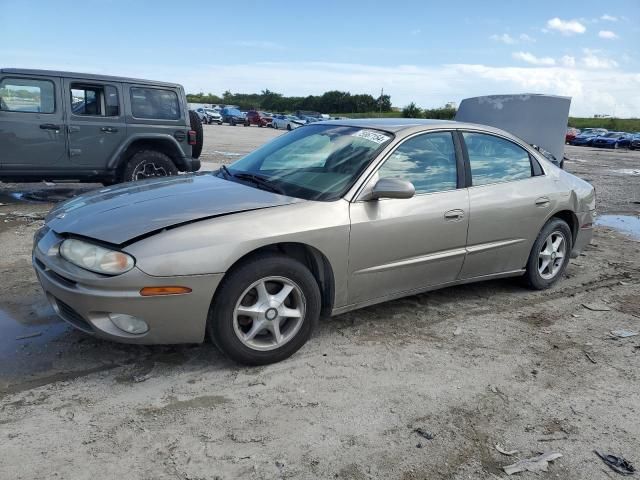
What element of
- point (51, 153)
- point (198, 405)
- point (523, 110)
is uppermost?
point (523, 110)

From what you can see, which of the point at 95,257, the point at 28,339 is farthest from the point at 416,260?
the point at 28,339

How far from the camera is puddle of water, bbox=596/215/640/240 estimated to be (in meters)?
7.95

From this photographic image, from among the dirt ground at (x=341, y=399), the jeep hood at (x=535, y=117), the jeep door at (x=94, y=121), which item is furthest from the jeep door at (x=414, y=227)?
the jeep door at (x=94, y=121)

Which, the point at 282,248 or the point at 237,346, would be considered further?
the point at 282,248

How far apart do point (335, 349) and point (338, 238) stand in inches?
29.6

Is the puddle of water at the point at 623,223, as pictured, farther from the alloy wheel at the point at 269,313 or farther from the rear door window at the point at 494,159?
the alloy wheel at the point at 269,313

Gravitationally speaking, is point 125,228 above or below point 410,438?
above

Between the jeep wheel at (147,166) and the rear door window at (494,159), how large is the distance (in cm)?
560

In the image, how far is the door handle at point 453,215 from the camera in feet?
13.3

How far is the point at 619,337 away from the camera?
412 cm

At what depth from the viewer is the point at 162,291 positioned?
9.70ft

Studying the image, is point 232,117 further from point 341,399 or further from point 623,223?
point 341,399

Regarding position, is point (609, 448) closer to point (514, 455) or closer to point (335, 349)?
point (514, 455)

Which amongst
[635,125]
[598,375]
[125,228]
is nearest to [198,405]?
[125,228]
